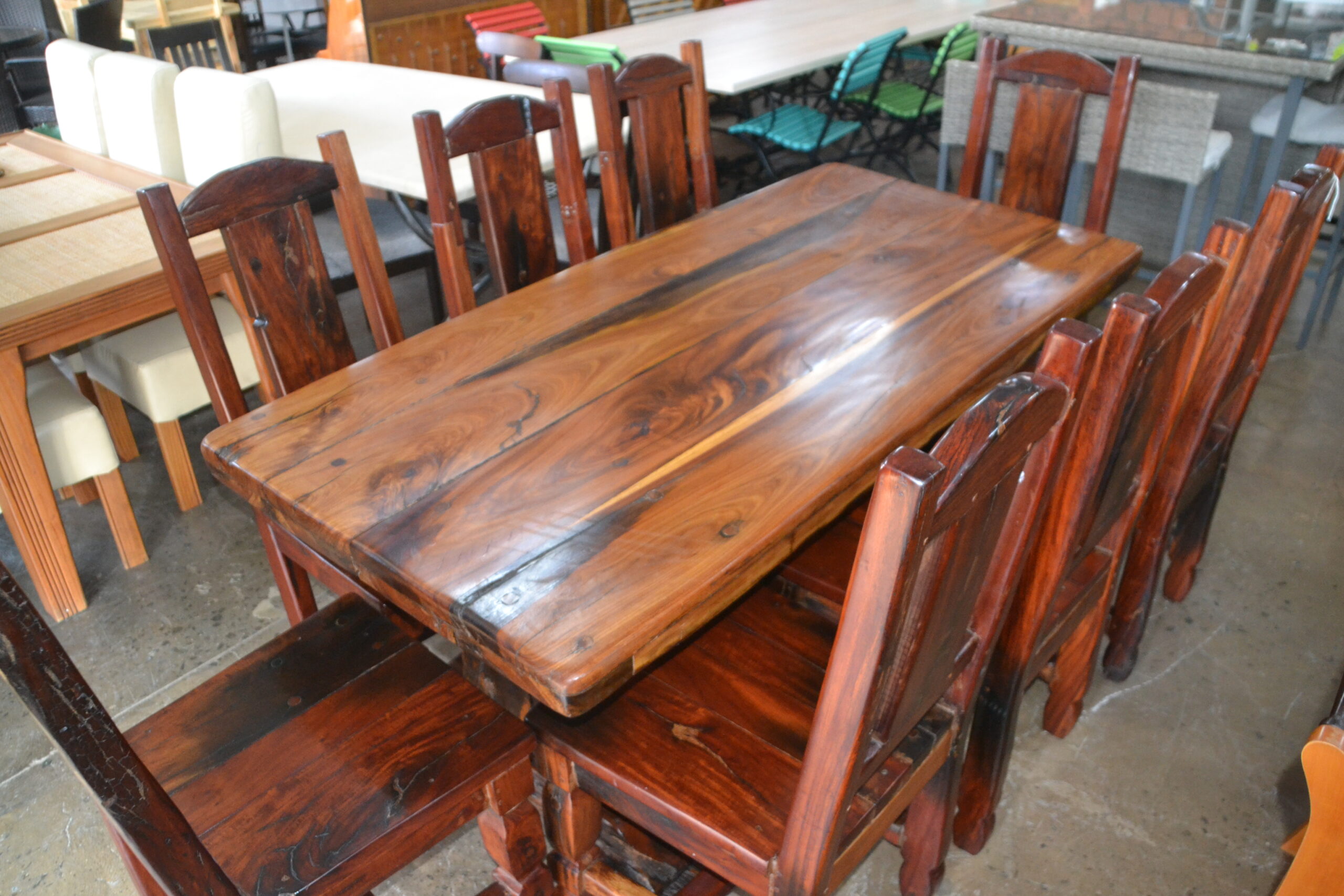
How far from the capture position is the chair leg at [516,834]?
3.99 ft

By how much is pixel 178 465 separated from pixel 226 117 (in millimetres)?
862

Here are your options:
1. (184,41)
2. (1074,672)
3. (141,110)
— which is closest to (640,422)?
(1074,672)

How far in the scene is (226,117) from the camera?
2352 millimetres

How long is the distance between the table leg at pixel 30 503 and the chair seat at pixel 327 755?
3.37 ft

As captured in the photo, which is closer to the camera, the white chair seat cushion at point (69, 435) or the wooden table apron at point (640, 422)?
the wooden table apron at point (640, 422)

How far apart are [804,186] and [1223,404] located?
0.97 metres

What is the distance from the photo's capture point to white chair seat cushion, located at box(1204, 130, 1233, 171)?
9.35 ft

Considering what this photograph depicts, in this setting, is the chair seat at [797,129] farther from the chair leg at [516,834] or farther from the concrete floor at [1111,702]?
the chair leg at [516,834]

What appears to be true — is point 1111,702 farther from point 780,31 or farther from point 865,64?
point 780,31

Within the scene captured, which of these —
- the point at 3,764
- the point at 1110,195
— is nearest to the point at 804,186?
the point at 1110,195

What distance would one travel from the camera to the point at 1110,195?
216 cm

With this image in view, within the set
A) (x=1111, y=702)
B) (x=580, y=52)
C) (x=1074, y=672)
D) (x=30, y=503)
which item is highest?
(x=580, y=52)

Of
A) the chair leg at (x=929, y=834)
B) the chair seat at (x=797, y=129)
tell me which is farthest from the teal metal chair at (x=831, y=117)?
the chair leg at (x=929, y=834)

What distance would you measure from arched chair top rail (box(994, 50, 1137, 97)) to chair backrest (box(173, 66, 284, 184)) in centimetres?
176
